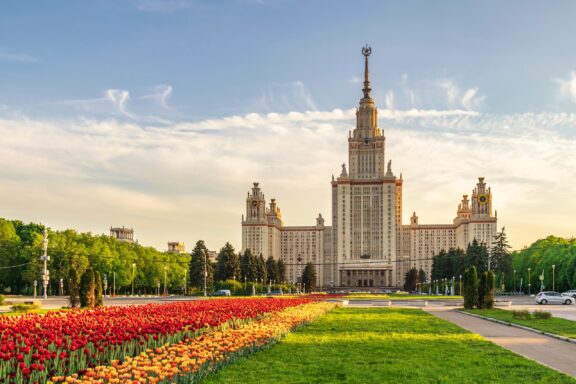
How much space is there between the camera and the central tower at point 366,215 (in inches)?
7057

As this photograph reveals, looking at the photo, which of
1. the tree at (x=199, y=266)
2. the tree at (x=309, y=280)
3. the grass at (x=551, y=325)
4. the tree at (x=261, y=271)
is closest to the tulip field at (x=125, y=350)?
the grass at (x=551, y=325)

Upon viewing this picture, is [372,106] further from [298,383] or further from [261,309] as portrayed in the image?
[298,383]

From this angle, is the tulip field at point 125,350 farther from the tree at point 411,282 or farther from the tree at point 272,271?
the tree at point 411,282

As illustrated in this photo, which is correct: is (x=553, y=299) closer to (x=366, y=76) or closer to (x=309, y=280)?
(x=309, y=280)

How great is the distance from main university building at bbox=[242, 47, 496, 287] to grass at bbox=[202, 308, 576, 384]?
502 feet

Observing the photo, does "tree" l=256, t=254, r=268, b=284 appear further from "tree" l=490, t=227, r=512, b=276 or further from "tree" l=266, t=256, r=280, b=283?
"tree" l=490, t=227, r=512, b=276

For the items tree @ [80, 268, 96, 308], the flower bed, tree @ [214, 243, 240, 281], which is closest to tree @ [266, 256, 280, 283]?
tree @ [214, 243, 240, 281]

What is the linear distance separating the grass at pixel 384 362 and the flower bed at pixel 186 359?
1.10ft

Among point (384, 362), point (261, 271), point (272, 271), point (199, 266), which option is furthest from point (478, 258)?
point (384, 362)

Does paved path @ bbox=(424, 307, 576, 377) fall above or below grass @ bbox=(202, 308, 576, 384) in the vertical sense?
below

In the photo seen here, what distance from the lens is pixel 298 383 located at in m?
12.7

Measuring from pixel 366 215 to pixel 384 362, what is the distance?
549 ft

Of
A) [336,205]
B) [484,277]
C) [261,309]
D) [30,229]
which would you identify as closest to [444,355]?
[261,309]

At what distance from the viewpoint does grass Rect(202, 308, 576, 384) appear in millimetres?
13305
